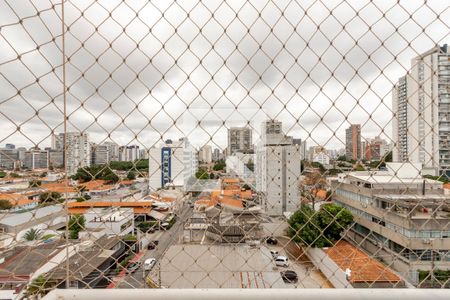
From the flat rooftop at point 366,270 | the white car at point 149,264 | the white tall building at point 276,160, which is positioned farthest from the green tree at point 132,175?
the flat rooftop at point 366,270

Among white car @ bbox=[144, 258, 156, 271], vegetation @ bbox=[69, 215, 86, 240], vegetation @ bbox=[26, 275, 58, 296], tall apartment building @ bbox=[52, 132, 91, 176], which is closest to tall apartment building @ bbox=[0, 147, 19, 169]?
tall apartment building @ bbox=[52, 132, 91, 176]

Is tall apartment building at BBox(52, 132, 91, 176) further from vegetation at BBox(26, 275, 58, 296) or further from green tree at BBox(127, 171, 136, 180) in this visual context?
vegetation at BBox(26, 275, 58, 296)

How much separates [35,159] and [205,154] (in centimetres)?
60

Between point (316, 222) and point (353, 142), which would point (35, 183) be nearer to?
point (353, 142)

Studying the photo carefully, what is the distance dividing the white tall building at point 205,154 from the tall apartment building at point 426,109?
758mm

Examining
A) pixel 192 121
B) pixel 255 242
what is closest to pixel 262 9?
pixel 192 121

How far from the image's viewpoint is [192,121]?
3.43 ft

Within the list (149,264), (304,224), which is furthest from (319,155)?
(149,264)

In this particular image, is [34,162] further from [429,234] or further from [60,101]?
[429,234]

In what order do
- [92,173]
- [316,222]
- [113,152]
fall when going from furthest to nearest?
[316,222] → [113,152] → [92,173]

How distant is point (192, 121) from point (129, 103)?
0.76ft

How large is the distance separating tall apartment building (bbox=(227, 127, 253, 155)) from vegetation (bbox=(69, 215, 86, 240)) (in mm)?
632

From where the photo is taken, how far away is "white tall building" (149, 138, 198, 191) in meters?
1.03

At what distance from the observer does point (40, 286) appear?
85cm
